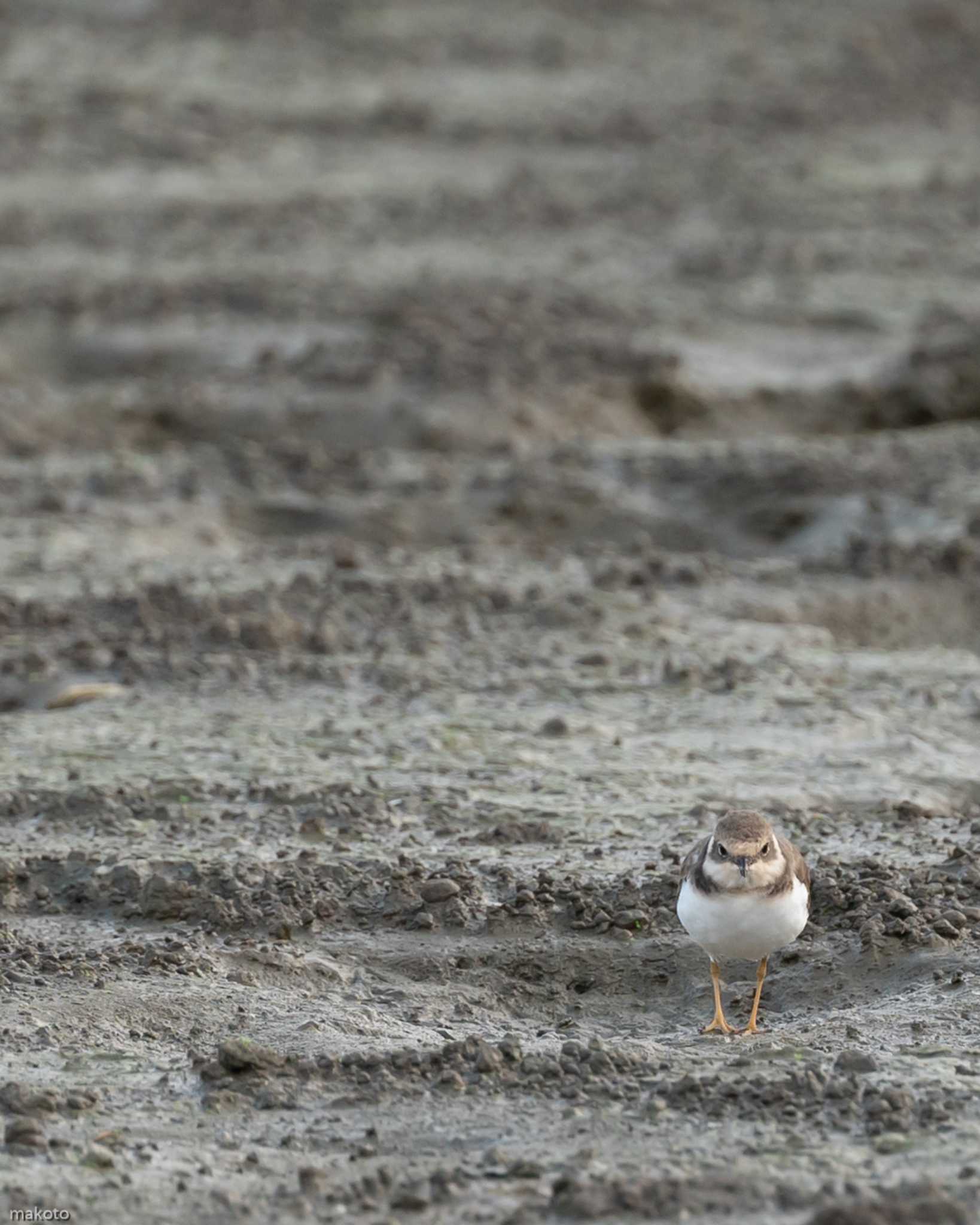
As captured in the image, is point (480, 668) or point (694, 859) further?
point (480, 668)

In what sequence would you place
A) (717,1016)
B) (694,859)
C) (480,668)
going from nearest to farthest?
(717,1016)
(694,859)
(480,668)

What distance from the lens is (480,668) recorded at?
733 cm

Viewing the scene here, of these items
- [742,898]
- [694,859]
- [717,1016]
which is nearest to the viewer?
[742,898]

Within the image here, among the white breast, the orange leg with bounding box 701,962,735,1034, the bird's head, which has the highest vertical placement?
the bird's head

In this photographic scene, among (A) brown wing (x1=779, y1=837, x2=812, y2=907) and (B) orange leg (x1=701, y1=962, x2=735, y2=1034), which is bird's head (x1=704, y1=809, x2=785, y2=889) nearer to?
(A) brown wing (x1=779, y1=837, x2=812, y2=907)

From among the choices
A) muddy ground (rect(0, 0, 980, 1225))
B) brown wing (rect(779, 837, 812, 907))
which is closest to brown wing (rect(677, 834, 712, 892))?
brown wing (rect(779, 837, 812, 907))

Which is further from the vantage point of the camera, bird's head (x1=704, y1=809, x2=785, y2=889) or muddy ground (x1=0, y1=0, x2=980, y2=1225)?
bird's head (x1=704, y1=809, x2=785, y2=889)

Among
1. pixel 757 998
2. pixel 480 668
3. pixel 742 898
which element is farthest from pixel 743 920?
pixel 480 668

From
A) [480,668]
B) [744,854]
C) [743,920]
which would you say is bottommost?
[480,668]

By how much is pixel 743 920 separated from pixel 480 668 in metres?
2.76

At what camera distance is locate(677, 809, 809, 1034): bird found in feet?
15.4

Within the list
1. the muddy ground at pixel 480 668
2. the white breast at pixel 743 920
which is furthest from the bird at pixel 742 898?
the muddy ground at pixel 480 668

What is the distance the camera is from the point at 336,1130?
4.15m

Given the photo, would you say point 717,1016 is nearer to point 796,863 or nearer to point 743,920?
point 743,920
